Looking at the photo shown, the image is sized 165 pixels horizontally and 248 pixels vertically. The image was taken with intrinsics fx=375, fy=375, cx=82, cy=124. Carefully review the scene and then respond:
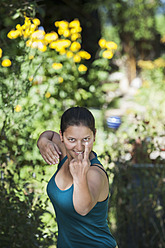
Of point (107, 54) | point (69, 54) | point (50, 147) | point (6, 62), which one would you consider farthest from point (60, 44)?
point (50, 147)

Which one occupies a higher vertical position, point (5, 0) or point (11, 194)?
point (5, 0)

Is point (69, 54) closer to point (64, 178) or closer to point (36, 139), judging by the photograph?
point (36, 139)

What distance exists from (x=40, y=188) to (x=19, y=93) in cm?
67

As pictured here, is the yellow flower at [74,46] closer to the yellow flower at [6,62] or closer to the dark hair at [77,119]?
the yellow flower at [6,62]

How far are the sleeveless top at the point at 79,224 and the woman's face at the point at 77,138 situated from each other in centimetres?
11

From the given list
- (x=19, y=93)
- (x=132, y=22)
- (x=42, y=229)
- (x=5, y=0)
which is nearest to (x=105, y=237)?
(x=42, y=229)

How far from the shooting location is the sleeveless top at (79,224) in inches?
58.6

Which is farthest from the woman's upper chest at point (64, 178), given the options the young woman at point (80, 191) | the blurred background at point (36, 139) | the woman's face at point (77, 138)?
the blurred background at point (36, 139)

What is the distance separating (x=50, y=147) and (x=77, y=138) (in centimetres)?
33

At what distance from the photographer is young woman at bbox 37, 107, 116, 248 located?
132cm

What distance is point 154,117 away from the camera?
335cm

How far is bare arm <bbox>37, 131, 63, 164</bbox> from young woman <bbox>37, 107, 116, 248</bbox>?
3.1 inches

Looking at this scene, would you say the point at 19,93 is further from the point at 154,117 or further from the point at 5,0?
the point at 154,117

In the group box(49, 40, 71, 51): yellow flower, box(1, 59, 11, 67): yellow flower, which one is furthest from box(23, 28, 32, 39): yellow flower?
box(49, 40, 71, 51): yellow flower
